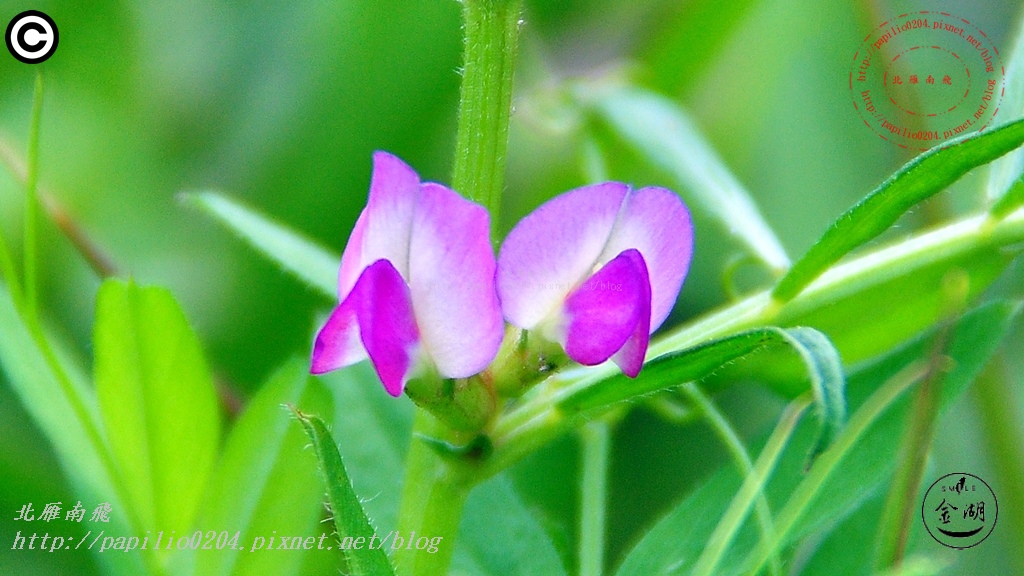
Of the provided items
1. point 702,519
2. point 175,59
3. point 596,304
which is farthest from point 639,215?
point 175,59

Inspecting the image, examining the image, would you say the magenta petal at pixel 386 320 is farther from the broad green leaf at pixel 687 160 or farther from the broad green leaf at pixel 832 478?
the broad green leaf at pixel 687 160

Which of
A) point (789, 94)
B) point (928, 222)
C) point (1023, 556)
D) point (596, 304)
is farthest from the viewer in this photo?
point (789, 94)

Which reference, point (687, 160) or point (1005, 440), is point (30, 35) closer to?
point (687, 160)

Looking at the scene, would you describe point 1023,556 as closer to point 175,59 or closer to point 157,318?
point 157,318

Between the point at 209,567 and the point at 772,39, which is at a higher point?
the point at 772,39

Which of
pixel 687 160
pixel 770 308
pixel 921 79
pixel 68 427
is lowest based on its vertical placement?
pixel 68 427

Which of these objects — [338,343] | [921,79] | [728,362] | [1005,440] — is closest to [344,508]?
[338,343]

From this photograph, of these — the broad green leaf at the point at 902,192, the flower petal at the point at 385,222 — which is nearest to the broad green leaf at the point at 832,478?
the broad green leaf at the point at 902,192
